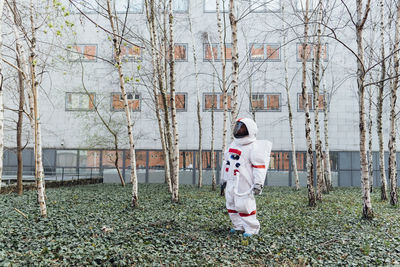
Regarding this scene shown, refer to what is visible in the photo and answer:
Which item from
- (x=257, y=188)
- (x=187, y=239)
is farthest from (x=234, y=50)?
(x=187, y=239)

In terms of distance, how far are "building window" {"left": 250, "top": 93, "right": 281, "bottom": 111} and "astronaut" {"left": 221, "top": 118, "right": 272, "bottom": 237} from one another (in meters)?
17.3

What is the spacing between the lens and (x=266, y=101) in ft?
79.8

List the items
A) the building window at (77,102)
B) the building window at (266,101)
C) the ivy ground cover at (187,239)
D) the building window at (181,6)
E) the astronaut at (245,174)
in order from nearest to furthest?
the ivy ground cover at (187,239), the astronaut at (245,174), the building window at (181,6), the building window at (266,101), the building window at (77,102)

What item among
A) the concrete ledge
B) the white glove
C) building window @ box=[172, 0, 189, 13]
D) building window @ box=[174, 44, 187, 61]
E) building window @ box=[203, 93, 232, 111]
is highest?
building window @ box=[172, 0, 189, 13]

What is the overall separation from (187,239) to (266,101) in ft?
62.2

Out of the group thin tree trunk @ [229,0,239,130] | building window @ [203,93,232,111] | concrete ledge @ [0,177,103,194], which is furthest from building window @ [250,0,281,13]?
concrete ledge @ [0,177,103,194]

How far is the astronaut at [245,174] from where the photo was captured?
693cm

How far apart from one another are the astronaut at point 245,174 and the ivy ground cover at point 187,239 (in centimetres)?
35

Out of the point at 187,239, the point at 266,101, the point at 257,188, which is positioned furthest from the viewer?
the point at 266,101

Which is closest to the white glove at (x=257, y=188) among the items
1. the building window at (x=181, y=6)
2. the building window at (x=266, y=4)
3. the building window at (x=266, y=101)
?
the building window at (x=266, y=4)

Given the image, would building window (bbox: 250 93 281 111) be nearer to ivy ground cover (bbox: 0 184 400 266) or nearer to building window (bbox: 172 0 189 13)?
building window (bbox: 172 0 189 13)

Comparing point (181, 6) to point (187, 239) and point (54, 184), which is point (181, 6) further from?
point (187, 239)

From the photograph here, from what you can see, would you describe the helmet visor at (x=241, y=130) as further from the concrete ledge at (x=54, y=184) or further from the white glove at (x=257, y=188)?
A: the concrete ledge at (x=54, y=184)

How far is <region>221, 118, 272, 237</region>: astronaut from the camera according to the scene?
6.93 m
